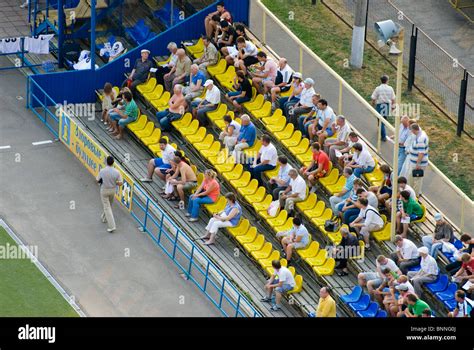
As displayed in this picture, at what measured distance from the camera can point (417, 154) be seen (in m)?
28.4

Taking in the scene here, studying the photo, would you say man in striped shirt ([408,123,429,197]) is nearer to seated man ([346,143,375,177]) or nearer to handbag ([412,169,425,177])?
handbag ([412,169,425,177])

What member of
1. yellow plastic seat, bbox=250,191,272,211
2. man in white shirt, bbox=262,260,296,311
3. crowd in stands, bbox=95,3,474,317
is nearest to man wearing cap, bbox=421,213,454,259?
crowd in stands, bbox=95,3,474,317

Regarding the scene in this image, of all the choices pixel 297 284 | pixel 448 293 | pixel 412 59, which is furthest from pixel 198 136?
pixel 448 293

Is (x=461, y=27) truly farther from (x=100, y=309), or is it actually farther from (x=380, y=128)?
(x=100, y=309)

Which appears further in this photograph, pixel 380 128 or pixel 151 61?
pixel 151 61

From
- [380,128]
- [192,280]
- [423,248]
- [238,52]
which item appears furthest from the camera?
[238,52]

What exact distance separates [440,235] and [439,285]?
1.20 metres

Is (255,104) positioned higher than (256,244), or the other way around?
(255,104)

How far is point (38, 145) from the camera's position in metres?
32.2

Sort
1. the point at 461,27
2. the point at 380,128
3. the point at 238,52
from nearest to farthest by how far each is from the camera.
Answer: the point at 380,128
the point at 238,52
the point at 461,27

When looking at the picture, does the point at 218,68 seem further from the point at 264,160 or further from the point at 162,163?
the point at 264,160
